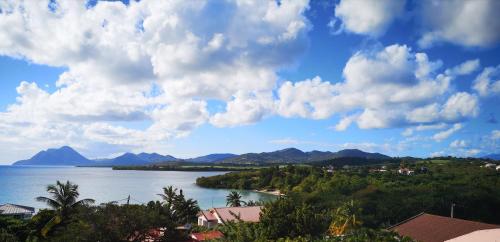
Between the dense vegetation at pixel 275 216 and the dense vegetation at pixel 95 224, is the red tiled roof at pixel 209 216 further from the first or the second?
the dense vegetation at pixel 95 224

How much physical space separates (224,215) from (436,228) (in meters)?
22.8

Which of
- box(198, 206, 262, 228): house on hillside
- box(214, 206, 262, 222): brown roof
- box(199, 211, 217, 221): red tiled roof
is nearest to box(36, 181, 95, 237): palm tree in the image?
box(198, 206, 262, 228): house on hillside

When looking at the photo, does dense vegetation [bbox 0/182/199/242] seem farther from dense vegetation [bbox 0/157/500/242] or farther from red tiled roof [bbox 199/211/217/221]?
red tiled roof [bbox 199/211/217/221]

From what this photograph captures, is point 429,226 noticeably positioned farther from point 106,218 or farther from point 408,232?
point 106,218

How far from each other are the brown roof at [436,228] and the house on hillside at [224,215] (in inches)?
620

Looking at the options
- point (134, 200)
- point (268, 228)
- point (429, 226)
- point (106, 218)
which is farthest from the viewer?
point (134, 200)

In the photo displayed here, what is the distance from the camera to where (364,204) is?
53.8 metres

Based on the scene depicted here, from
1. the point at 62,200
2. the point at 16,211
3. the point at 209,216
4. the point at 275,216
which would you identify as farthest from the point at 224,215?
the point at 275,216

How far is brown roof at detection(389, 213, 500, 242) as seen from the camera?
26344mm

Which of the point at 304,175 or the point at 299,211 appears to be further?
the point at 304,175

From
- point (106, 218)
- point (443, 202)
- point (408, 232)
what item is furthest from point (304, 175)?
point (106, 218)

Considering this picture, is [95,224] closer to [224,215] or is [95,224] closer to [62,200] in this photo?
[62,200]

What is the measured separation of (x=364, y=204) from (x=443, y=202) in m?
10.7

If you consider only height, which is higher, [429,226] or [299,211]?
[299,211]
